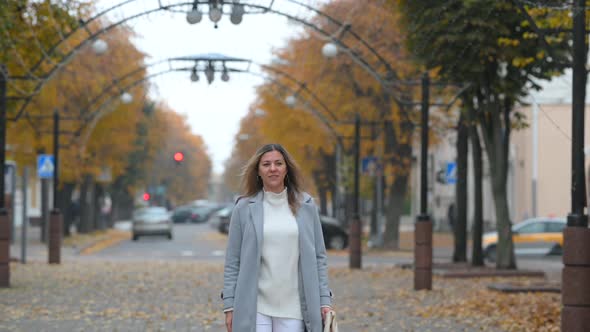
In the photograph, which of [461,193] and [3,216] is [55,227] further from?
[461,193]

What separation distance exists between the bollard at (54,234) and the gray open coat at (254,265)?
2150 centimetres

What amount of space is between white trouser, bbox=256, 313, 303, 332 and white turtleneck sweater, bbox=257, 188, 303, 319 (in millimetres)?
24

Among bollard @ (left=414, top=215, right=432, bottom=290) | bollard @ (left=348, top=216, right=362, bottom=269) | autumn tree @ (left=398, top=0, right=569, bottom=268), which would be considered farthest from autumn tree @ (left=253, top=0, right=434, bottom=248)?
bollard @ (left=414, top=215, right=432, bottom=290)

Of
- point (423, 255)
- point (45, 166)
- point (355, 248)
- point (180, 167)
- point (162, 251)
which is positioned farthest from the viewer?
point (180, 167)

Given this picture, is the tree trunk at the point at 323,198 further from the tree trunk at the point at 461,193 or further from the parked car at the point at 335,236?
the tree trunk at the point at 461,193

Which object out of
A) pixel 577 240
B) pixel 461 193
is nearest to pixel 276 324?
pixel 577 240

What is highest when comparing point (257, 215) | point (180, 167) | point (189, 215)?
point (180, 167)

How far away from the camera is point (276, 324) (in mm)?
6359

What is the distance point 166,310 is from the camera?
51.4ft

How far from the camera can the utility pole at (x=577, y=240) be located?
36.4 feet

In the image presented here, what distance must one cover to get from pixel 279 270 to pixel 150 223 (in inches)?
1732

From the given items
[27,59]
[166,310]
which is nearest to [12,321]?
[166,310]

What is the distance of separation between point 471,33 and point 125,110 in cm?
2568

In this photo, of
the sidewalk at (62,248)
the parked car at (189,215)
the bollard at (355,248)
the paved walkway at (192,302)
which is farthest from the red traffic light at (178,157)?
the parked car at (189,215)
